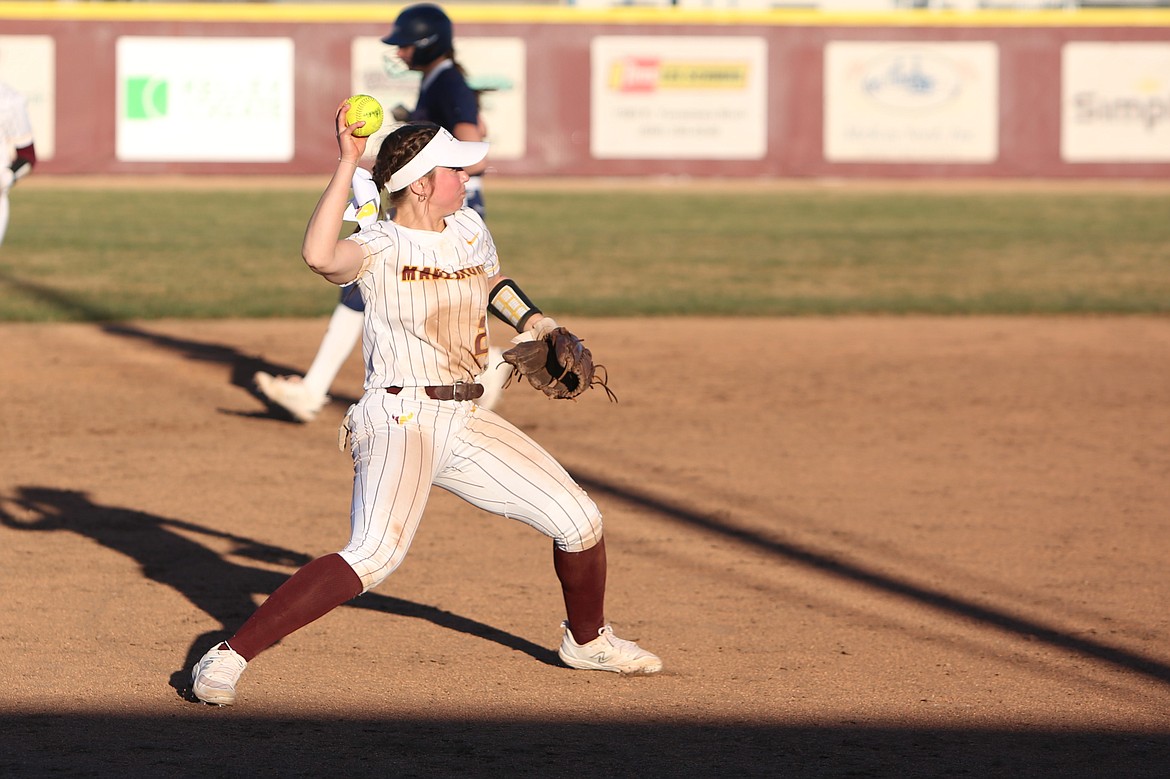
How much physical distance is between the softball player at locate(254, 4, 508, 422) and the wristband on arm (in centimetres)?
336

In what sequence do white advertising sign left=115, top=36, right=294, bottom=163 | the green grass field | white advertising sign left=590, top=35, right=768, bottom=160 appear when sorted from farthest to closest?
1. white advertising sign left=590, top=35, right=768, bottom=160
2. white advertising sign left=115, top=36, right=294, bottom=163
3. the green grass field

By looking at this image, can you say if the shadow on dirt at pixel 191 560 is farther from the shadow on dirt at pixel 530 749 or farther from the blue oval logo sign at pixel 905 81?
the blue oval logo sign at pixel 905 81

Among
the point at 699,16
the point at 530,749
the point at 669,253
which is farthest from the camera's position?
the point at 699,16

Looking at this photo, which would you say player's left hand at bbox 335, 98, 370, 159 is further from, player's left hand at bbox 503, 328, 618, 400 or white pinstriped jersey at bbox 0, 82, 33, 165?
white pinstriped jersey at bbox 0, 82, 33, 165

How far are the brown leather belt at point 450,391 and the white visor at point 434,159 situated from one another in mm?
581

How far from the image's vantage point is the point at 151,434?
838cm

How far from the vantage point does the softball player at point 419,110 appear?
8.20 metres

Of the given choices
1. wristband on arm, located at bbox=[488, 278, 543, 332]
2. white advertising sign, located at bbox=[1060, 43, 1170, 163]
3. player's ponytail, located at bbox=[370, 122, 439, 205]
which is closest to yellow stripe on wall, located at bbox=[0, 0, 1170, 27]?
white advertising sign, located at bbox=[1060, 43, 1170, 163]

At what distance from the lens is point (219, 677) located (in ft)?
14.3

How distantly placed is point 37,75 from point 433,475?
24.4 metres

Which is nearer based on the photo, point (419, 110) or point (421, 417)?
point (421, 417)

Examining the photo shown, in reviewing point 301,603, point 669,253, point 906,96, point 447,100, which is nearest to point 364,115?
point 301,603

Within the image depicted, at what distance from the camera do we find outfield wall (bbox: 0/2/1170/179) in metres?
27.3

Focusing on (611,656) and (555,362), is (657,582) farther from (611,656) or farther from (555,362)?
(555,362)
